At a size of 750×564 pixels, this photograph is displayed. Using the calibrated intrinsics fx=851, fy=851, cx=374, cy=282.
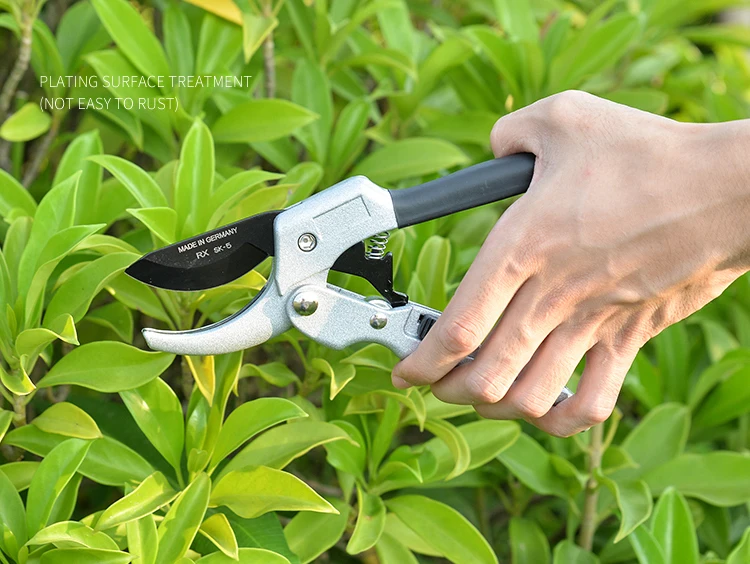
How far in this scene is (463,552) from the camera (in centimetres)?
106

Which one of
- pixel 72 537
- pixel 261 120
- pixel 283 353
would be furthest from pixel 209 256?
pixel 283 353

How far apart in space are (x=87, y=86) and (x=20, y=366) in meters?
0.57

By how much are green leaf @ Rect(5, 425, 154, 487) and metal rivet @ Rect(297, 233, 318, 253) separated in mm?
344

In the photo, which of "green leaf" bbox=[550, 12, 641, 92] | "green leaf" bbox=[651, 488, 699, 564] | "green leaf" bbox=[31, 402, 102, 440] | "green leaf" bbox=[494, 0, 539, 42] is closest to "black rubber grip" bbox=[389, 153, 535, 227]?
"green leaf" bbox=[31, 402, 102, 440]

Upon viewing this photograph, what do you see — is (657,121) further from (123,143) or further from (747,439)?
(123,143)

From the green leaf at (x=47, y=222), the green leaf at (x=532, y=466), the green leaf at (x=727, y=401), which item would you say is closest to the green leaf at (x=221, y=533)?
the green leaf at (x=47, y=222)

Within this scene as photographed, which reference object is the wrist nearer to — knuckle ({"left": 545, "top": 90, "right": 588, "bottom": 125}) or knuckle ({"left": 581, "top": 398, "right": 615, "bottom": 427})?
knuckle ({"left": 545, "top": 90, "right": 588, "bottom": 125})

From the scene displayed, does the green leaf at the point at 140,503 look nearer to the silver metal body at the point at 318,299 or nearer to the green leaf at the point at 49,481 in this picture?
the green leaf at the point at 49,481

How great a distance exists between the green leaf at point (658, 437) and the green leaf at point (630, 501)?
0.10 m

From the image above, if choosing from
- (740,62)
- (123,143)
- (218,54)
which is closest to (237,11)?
(218,54)

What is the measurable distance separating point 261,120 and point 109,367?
464 millimetres

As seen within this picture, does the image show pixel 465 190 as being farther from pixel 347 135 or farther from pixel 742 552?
pixel 742 552

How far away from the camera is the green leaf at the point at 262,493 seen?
925 mm

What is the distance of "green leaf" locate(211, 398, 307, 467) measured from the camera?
94cm
